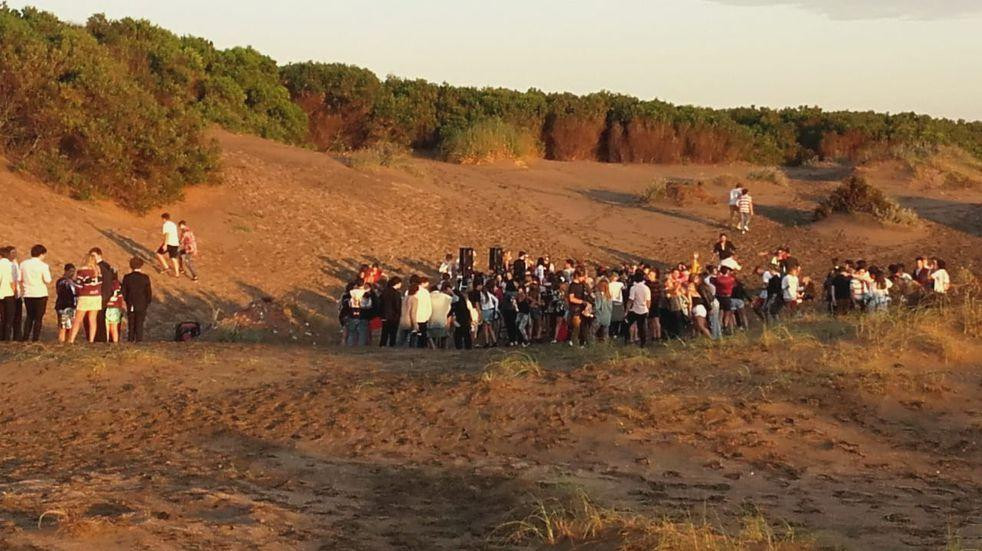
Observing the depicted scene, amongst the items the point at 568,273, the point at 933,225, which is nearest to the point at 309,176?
the point at 568,273

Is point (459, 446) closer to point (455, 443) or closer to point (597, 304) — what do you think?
point (455, 443)

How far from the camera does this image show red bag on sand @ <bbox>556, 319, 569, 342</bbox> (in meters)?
20.6

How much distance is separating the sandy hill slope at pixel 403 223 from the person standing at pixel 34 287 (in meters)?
4.15

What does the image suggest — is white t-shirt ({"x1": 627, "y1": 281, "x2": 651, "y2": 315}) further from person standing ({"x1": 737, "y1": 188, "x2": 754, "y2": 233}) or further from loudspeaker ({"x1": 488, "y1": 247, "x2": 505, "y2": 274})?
person standing ({"x1": 737, "y1": 188, "x2": 754, "y2": 233})

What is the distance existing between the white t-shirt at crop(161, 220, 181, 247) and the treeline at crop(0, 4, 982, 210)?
390 centimetres

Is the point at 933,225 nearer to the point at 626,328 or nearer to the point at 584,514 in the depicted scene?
the point at 626,328

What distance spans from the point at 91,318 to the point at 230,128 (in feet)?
71.6

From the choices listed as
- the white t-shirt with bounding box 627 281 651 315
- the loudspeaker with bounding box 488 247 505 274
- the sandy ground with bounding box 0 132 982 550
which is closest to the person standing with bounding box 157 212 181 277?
the sandy ground with bounding box 0 132 982 550

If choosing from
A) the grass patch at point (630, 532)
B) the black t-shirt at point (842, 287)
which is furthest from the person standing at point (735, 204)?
the grass patch at point (630, 532)

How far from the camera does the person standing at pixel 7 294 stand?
59.8ft

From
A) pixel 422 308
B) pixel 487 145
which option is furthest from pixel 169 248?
pixel 487 145

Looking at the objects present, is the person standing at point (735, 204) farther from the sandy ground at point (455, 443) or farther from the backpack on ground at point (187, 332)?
the backpack on ground at point (187, 332)

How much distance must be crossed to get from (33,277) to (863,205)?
23135mm

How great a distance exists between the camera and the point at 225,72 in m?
43.2
